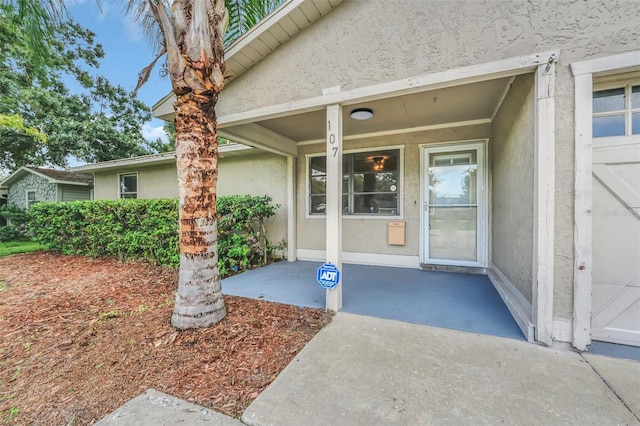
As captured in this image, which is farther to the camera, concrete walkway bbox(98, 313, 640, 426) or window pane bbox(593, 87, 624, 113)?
window pane bbox(593, 87, 624, 113)

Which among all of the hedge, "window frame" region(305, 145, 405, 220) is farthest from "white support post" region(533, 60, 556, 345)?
the hedge

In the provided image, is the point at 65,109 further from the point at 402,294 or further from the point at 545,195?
the point at 545,195

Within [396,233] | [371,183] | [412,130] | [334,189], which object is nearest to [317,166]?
[371,183]

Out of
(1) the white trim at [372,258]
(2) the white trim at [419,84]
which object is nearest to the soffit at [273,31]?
(2) the white trim at [419,84]

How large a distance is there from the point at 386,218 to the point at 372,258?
91cm

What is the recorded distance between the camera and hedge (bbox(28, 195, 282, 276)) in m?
5.34

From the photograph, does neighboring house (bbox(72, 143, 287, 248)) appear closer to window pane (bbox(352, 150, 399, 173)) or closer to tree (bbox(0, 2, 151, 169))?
window pane (bbox(352, 150, 399, 173))

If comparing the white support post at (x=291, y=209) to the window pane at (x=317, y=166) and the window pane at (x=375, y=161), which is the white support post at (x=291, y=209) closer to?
the window pane at (x=317, y=166)

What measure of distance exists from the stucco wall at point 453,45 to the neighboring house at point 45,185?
44.0ft

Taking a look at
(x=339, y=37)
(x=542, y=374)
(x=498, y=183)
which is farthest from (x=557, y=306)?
(x=339, y=37)

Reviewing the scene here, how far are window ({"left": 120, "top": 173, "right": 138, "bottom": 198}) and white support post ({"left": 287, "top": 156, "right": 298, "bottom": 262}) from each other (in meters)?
6.32

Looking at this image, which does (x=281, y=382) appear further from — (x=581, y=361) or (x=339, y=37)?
(x=339, y=37)

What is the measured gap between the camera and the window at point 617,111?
2307 millimetres

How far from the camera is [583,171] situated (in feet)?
7.32
